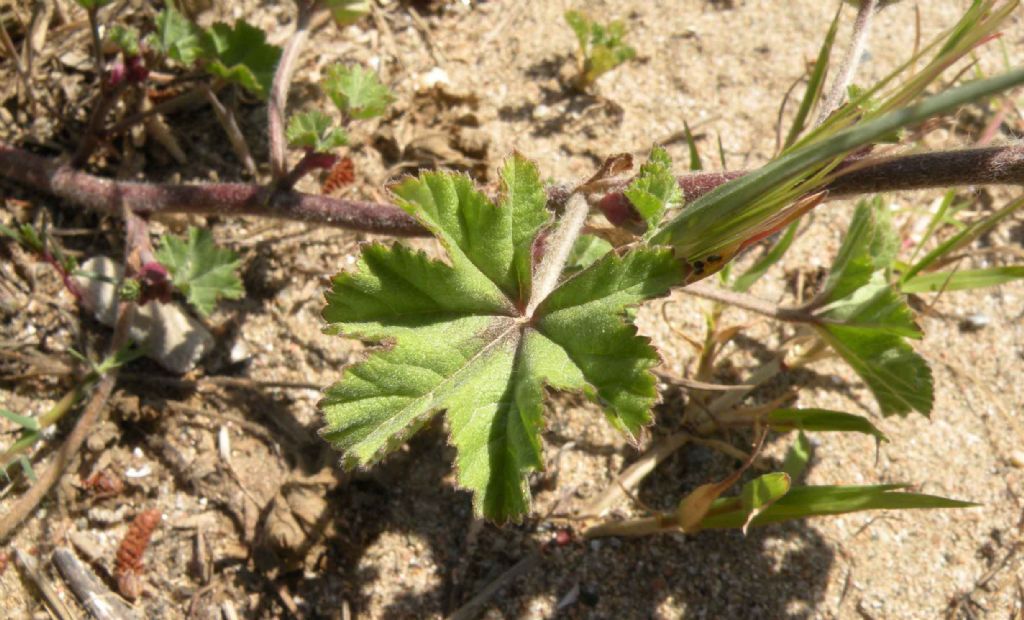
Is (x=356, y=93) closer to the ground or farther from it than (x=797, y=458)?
farther from it

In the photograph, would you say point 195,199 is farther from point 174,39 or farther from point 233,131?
point 174,39

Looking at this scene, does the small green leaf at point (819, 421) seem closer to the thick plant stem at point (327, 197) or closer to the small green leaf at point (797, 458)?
the small green leaf at point (797, 458)

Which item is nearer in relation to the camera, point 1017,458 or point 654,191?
point 654,191

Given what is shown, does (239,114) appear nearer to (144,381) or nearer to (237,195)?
(237,195)

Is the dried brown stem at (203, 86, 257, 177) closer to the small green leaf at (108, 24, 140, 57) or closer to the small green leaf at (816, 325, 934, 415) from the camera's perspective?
the small green leaf at (108, 24, 140, 57)

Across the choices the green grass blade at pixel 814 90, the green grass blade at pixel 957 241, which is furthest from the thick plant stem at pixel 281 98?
the green grass blade at pixel 957 241

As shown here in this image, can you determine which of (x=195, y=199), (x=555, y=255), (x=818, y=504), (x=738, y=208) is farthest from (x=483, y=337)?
(x=195, y=199)
